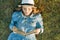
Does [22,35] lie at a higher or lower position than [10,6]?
lower

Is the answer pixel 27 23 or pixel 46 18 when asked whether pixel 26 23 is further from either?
pixel 46 18

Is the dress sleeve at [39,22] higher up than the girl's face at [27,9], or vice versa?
the girl's face at [27,9]

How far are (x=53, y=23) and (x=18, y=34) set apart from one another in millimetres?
230

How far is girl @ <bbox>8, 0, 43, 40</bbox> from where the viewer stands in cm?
187

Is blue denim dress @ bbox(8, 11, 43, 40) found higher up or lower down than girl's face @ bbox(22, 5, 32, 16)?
lower down

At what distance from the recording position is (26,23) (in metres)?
1.87

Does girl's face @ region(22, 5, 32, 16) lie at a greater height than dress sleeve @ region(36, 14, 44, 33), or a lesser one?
greater

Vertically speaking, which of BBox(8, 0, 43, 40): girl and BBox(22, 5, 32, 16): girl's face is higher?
BBox(22, 5, 32, 16): girl's face

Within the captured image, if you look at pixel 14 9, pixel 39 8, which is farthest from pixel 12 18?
pixel 39 8

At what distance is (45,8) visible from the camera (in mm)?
1911

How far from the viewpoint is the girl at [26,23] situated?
1865 mm

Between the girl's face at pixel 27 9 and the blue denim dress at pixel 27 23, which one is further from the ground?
the girl's face at pixel 27 9

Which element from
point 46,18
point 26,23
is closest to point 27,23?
point 26,23

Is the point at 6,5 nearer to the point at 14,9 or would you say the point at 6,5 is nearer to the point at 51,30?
the point at 14,9
